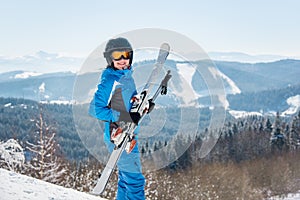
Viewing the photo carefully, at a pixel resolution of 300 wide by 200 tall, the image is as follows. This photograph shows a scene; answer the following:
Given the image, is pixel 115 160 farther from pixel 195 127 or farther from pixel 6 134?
pixel 6 134

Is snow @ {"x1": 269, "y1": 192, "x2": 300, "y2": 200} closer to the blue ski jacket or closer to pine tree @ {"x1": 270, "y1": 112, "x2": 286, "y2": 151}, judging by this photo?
pine tree @ {"x1": 270, "y1": 112, "x2": 286, "y2": 151}

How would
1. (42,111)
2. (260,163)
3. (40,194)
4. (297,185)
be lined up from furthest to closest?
(260,163) < (297,185) < (42,111) < (40,194)

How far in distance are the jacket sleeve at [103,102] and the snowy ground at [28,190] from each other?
1235 mm

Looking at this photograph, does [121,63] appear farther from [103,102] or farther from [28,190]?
[28,190]

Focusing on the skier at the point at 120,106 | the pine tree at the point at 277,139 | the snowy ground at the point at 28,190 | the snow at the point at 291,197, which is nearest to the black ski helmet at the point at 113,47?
the skier at the point at 120,106

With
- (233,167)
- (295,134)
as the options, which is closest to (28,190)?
(233,167)

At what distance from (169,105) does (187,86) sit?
0.96 ft

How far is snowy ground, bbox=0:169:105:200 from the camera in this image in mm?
4750

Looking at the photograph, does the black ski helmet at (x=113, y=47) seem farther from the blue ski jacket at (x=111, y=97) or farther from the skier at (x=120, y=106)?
the blue ski jacket at (x=111, y=97)

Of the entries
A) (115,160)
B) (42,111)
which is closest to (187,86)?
(115,160)

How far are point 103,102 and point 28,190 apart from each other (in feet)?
4.98

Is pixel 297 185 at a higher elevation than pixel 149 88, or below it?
below

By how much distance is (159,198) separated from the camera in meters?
32.1

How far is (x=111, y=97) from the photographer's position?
4.49 m
